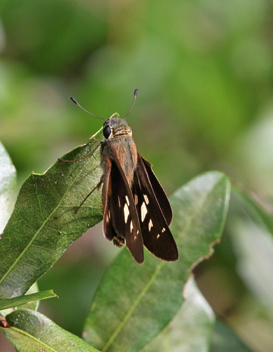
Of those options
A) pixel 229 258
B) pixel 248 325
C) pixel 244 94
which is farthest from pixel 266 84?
pixel 248 325

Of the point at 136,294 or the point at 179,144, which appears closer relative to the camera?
the point at 136,294

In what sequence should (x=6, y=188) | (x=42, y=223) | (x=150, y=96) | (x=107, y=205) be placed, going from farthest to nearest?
(x=150, y=96) → (x=107, y=205) → (x=6, y=188) → (x=42, y=223)

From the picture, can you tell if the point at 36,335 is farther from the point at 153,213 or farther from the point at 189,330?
the point at 189,330

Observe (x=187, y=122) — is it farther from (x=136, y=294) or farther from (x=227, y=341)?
(x=136, y=294)

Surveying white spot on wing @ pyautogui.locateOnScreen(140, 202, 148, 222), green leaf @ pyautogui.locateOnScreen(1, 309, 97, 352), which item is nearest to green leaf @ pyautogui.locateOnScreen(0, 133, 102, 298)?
green leaf @ pyautogui.locateOnScreen(1, 309, 97, 352)

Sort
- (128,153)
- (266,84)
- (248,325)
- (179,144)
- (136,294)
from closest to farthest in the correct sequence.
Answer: (136,294) → (128,153) → (248,325) → (179,144) → (266,84)

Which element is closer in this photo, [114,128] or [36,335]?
[36,335]

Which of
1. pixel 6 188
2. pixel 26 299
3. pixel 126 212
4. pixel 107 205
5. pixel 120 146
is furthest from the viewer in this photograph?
pixel 120 146

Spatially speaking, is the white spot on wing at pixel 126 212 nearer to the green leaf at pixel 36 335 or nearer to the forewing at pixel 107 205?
the forewing at pixel 107 205

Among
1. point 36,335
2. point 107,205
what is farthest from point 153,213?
point 36,335
